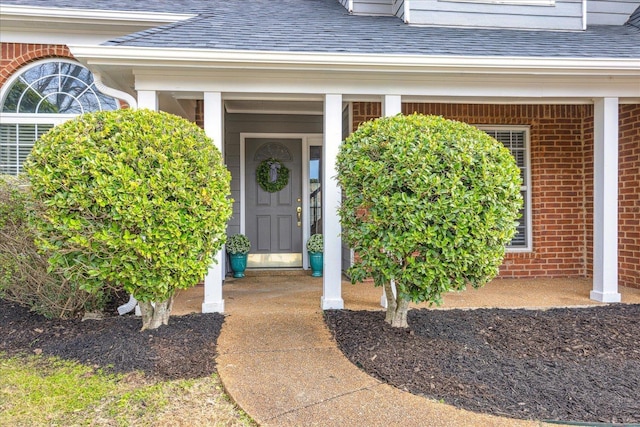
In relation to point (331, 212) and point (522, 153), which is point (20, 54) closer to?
point (331, 212)

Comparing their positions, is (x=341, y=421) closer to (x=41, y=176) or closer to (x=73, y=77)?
(x=41, y=176)

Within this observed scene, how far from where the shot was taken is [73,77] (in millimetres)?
5336

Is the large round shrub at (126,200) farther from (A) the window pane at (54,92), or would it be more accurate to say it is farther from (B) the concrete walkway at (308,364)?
(A) the window pane at (54,92)

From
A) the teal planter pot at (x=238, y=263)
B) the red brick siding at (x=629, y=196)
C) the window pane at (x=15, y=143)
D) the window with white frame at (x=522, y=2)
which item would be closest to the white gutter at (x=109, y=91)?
the window pane at (x=15, y=143)

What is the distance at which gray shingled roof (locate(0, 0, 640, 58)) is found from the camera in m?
4.18

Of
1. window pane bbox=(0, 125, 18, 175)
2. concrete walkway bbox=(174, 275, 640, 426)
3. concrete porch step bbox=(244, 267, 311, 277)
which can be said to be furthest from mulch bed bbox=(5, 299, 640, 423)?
concrete porch step bbox=(244, 267, 311, 277)

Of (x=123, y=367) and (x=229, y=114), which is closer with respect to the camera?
(x=123, y=367)

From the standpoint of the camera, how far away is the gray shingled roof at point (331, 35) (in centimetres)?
418

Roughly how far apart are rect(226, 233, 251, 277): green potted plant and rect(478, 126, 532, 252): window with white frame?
12.3ft

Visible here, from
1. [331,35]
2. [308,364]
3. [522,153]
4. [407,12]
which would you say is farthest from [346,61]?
[522,153]

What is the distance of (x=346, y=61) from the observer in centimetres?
398

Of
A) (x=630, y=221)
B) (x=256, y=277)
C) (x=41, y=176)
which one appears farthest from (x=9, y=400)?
(x=630, y=221)

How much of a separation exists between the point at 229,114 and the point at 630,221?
18.2 feet

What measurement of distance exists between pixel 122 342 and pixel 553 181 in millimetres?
5676
